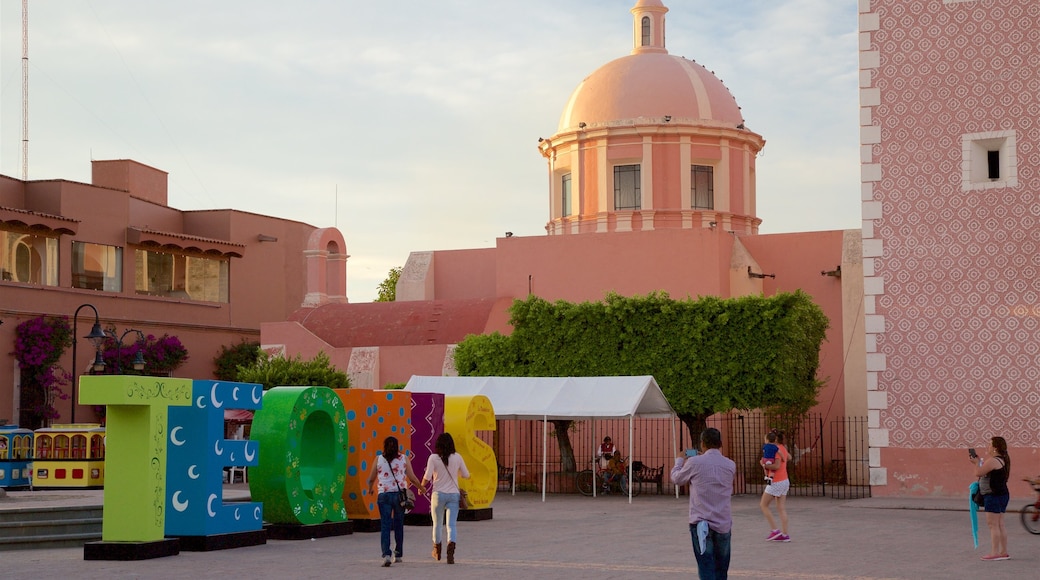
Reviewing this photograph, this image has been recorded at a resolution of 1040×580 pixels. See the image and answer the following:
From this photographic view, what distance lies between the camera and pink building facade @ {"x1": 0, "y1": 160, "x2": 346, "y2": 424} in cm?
3522

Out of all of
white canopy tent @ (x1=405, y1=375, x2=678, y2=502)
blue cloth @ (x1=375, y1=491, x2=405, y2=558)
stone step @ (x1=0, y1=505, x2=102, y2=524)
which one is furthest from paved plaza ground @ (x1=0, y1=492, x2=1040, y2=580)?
white canopy tent @ (x1=405, y1=375, x2=678, y2=502)

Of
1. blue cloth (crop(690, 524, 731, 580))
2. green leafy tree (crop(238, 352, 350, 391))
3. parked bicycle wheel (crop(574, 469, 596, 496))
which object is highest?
green leafy tree (crop(238, 352, 350, 391))

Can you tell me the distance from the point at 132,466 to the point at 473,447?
25.8 ft

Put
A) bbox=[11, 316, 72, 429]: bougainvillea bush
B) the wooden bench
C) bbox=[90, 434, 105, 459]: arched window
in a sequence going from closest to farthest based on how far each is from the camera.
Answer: bbox=[90, 434, 105, 459]: arched window < the wooden bench < bbox=[11, 316, 72, 429]: bougainvillea bush

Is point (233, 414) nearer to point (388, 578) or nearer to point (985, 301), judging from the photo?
point (985, 301)

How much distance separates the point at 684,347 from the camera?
93.3ft

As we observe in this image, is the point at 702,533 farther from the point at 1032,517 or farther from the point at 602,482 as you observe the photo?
the point at 602,482

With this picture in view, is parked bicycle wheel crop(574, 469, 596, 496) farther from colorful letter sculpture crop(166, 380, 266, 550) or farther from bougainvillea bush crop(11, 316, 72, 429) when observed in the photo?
bougainvillea bush crop(11, 316, 72, 429)

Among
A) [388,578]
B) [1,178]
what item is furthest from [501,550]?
[1,178]

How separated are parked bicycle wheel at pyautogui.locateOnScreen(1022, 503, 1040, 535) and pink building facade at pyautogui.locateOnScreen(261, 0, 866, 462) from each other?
57.7 feet

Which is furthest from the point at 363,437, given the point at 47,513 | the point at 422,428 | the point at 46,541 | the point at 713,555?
the point at 713,555

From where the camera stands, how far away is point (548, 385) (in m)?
26.5

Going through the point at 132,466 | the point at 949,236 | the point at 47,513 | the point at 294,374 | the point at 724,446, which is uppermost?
the point at 949,236

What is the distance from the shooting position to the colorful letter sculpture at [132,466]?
45.2 feet
